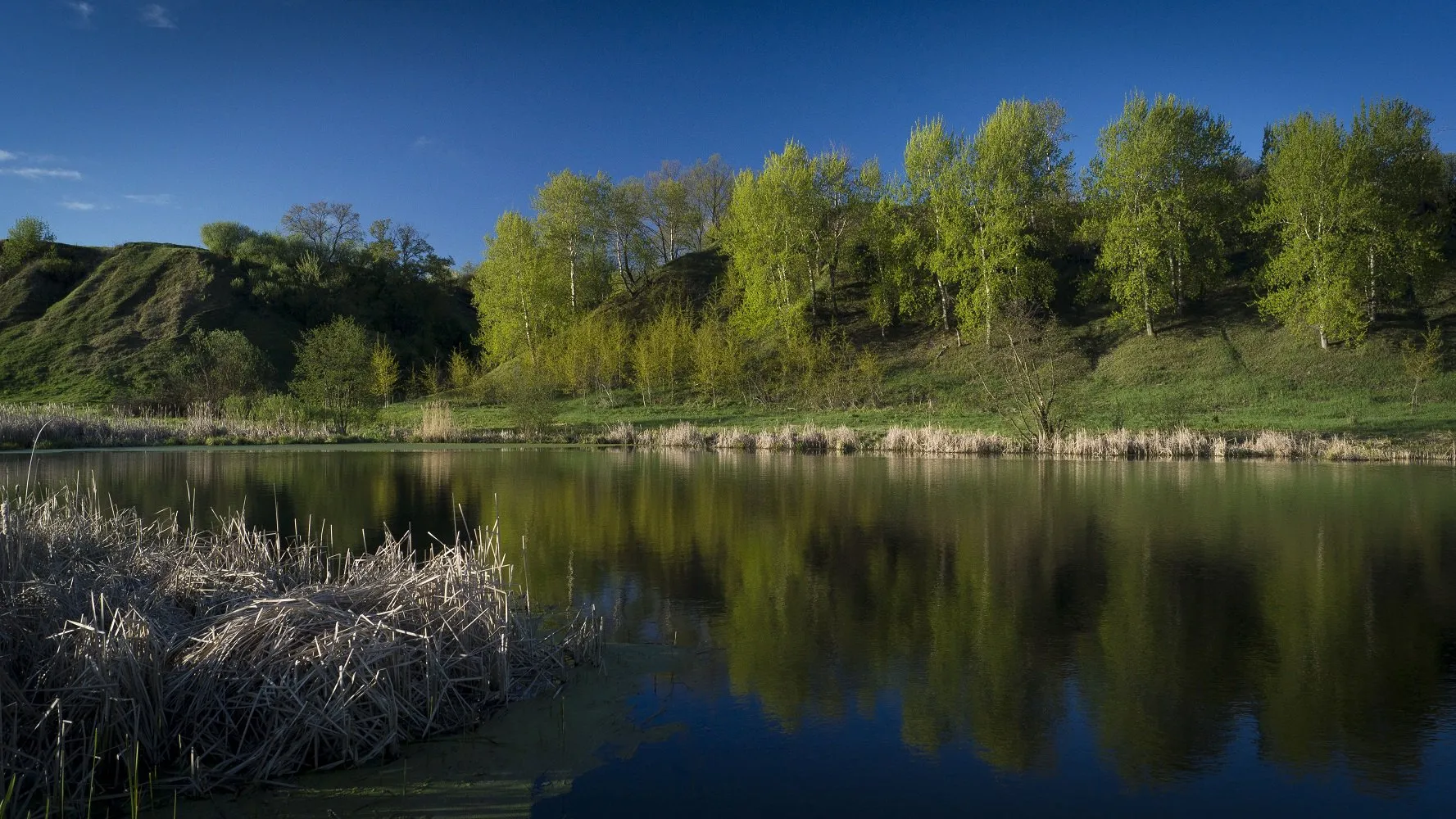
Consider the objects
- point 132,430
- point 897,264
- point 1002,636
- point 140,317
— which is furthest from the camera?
point 140,317

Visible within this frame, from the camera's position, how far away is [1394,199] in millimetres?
45219

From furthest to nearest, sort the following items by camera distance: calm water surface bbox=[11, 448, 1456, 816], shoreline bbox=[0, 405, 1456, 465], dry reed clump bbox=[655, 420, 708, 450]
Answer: dry reed clump bbox=[655, 420, 708, 450] < shoreline bbox=[0, 405, 1456, 465] < calm water surface bbox=[11, 448, 1456, 816]

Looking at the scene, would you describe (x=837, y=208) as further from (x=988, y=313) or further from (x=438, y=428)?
(x=438, y=428)

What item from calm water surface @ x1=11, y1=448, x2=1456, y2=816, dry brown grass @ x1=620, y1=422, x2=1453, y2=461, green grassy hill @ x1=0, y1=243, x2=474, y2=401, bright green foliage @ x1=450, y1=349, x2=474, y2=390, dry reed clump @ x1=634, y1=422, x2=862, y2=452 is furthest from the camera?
bright green foliage @ x1=450, y1=349, x2=474, y2=390

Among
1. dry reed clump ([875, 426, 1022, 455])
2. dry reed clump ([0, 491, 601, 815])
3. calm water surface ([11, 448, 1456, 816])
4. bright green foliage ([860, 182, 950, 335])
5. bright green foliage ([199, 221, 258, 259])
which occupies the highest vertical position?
bright green foliage ([199, 221, 258, 259])

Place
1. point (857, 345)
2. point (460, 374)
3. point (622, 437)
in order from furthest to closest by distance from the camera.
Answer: point (460, 374) < point (857, 345) < point (622, 437)

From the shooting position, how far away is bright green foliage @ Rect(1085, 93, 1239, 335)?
46719 millimetres

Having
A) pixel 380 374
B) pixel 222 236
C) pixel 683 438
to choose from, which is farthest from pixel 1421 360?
pixel 222 236

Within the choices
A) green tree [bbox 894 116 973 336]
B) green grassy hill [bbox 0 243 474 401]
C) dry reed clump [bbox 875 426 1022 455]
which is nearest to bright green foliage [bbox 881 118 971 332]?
green tree [bbox 894 116 973 336]

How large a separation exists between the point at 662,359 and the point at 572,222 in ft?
57.1

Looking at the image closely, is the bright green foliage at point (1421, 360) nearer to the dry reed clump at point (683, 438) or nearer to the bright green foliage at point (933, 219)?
the bright green foliage at point (933, 219)

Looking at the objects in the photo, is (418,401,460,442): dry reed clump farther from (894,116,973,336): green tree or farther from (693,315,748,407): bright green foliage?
(894,116,973,336): green tree

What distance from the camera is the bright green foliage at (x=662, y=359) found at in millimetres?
49875

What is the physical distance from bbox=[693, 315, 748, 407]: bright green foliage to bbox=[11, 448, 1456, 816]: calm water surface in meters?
27.3
